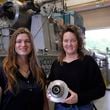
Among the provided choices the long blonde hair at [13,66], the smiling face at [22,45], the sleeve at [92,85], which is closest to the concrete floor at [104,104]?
the sleeve at [92,85]

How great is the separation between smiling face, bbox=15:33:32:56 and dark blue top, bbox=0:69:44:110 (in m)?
0.15

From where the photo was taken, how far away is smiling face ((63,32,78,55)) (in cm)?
152

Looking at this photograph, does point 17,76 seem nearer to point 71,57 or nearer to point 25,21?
point 71,57

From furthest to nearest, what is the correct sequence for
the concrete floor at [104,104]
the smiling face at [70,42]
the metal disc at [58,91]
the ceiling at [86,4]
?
the ceiling at [86,4], the concrete floor at [104,104], the smiling face at [70,42], the metal disc at [58,91]

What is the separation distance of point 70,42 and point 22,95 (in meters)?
0.49

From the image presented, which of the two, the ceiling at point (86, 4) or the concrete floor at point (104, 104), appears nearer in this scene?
the concrete floor at point (104, 104)

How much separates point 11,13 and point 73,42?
1.07 metres

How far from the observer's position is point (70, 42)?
152 cm

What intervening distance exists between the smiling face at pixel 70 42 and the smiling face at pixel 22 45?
0.26 m

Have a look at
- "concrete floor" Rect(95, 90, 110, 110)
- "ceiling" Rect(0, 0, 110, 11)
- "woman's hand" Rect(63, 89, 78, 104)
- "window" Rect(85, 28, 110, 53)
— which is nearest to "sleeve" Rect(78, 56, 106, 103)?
"woman's hand" Rect(63, 89, 78, 104)

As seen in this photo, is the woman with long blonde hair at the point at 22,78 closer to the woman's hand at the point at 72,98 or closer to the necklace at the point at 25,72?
the necklace at the point at 25,72

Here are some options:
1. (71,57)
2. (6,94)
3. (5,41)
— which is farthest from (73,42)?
(5,41)

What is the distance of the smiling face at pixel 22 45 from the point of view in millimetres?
1535

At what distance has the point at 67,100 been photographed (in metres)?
1.42
